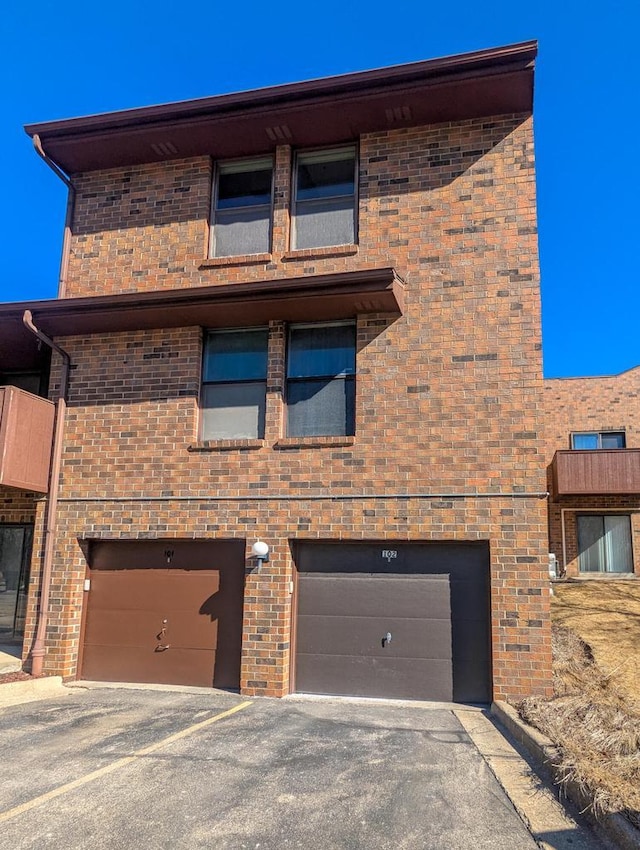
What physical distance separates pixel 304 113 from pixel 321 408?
4.31m

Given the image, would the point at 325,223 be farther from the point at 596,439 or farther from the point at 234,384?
the point at 596,439

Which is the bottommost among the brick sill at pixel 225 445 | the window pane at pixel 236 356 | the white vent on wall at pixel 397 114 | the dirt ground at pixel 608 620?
the dirt ground at pixel 608 620

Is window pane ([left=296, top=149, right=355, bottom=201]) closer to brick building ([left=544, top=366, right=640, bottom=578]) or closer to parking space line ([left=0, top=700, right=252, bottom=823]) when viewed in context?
parking space line ([left=0, top=700, right=252, bottom=823])

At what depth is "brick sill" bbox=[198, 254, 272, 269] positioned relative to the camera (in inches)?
400

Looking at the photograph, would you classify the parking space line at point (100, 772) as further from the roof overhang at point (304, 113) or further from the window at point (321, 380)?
the roof overhang at point (304, 113)

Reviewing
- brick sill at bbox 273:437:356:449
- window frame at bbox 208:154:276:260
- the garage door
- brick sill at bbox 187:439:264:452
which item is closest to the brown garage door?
the garage door

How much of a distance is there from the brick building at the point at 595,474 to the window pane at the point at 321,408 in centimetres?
1061

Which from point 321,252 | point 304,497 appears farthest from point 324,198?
point 304,497

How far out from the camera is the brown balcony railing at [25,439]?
9.22 m

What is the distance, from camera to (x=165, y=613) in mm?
9539

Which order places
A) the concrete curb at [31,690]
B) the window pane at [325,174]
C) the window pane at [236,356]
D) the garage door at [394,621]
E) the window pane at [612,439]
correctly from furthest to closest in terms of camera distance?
1. the window pane at [612,439]
2. the window pane at [325,174]
3. the window pane at [236,356]
4. the garage door at [394,621]
5. the concrete curb at [31,690]

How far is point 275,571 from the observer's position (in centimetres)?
905

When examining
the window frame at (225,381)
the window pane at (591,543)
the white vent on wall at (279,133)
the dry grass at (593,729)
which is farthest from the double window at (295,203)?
the window pane at (591,543)

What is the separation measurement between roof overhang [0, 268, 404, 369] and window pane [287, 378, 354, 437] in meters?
0.99
